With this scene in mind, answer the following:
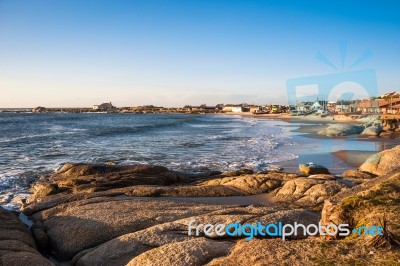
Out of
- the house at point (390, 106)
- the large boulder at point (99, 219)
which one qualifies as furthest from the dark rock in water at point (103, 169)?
the house at point (390, 106)

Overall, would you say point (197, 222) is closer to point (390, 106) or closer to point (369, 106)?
point (390, 106)

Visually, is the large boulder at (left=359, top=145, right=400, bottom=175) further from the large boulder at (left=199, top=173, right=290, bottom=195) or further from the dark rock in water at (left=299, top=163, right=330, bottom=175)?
the large boulder at (left=199, top=173, right=290, bottom=195)

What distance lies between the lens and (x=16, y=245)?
19.8ft

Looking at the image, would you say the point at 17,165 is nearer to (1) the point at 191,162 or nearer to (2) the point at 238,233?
(1) the point at 191,162

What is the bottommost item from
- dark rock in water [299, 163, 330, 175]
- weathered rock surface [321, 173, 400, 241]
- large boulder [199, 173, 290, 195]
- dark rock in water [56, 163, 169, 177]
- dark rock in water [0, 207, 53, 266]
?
dark rock in water [299, 163, 330, 175]

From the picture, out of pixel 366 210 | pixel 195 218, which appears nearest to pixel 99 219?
pixel 195 218

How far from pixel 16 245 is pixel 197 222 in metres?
3.25

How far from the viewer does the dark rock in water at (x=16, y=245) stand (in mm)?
5121

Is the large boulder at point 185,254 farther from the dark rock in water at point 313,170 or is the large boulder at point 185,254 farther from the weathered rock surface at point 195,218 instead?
the dark rock in water at point 313,170

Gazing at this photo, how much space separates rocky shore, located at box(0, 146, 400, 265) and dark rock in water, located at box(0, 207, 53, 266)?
0.02 metres

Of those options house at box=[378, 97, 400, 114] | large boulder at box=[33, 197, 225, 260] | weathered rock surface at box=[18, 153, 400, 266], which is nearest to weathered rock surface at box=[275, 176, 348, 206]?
weathered rock surface at box=[18, 153, 400, 266]

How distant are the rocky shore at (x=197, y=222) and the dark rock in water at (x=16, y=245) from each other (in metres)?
0.02

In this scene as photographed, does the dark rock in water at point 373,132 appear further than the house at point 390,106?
No

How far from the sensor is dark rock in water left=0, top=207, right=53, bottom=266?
5121 mm
